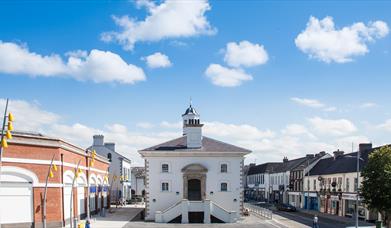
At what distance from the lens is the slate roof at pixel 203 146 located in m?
51.1

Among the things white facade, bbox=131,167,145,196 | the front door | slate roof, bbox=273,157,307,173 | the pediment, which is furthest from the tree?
white facade, bbox=131,167,145,196

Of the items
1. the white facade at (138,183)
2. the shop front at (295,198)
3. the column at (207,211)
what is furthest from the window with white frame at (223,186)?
the white facade at (138,183)

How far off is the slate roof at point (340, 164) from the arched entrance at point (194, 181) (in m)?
17.2

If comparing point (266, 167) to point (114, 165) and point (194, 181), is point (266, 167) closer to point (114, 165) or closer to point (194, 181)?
point (114, 165)

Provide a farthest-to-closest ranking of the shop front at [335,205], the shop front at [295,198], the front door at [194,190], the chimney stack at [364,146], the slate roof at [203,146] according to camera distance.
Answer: the shop front at [295,198] < the chimney stack at [364,146] < the shop front at [335,205] < the slate roof at [203,146] < the front door at [194,190]

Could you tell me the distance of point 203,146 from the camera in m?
52.2

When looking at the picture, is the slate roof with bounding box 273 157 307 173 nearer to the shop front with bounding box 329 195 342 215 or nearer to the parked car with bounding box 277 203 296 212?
the parked car with bounding box 277 203 296 212

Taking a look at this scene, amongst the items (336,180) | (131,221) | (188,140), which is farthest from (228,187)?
(336,180)

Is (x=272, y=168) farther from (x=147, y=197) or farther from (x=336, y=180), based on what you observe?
(x=147, y=197)

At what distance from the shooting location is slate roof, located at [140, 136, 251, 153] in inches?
2012

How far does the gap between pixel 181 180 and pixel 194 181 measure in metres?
1.47

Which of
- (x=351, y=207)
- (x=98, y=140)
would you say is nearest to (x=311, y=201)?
(x=351, y=207)

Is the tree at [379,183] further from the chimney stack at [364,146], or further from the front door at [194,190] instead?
the chimney stack at [364,146]

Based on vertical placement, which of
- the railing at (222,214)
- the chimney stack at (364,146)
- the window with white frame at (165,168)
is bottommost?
the railing at (222,214)
